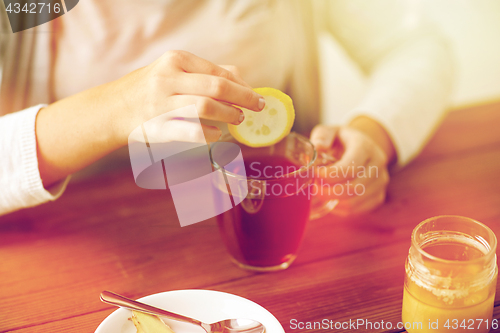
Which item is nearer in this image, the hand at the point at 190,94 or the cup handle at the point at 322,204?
the hand at the point at 190,94

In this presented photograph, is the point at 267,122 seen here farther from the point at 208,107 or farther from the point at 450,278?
the point at 450,278

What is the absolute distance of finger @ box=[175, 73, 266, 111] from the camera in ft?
1.09

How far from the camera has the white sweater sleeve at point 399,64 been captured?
66 centimetres

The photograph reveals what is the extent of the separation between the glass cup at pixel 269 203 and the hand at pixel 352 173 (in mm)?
92

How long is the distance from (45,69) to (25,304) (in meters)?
0.35

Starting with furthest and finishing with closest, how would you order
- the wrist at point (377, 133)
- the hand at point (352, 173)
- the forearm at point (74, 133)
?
the wrist at point (377, 133) → the hand at point (352, 173) → the forearm at point (74, 133)

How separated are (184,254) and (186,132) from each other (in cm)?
18

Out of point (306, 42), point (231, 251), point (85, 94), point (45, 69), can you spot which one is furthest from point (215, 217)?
point (306, 42)

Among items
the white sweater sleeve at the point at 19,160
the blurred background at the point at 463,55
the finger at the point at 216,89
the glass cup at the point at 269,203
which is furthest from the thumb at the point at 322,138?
the blurred background at the point at 463,55

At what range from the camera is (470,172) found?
0.60 meters

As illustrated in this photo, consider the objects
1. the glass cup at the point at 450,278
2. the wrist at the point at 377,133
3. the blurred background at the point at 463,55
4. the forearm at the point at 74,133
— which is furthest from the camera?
the blurred background at the point at 463,55

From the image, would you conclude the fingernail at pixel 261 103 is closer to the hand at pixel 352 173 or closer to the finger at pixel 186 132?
the finger at pixel 186 132

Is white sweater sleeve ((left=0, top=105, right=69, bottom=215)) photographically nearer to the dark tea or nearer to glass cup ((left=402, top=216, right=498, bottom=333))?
the dark tea

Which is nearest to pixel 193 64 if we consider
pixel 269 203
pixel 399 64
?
pixel 269 203
